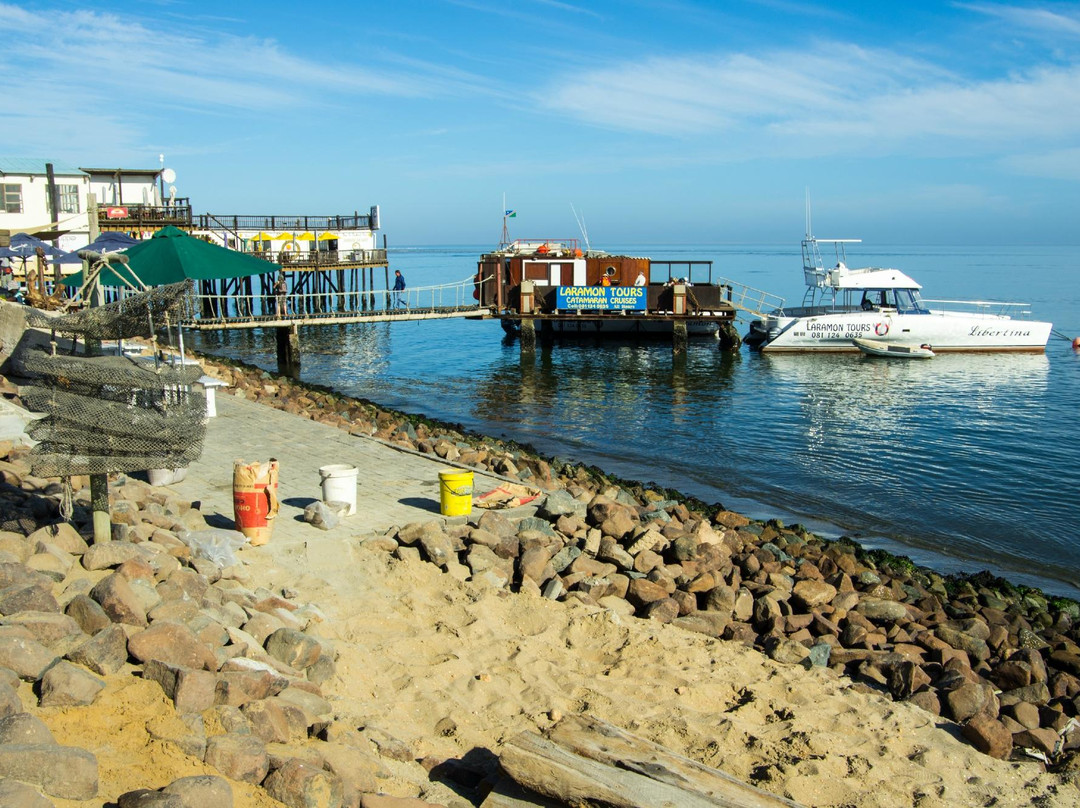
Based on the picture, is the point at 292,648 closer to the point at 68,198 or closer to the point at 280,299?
the point at 280,299

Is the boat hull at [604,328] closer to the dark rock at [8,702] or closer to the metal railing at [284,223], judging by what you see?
the metal railing at [284,223]

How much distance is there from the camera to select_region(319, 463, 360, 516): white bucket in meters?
9.42

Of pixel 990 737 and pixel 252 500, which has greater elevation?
pixel 252 500

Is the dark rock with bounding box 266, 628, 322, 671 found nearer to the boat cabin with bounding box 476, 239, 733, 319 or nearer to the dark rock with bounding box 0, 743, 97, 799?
the dark rock with bounding box 0, 743, 97, 799

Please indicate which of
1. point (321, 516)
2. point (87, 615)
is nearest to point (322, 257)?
point (321, 516)

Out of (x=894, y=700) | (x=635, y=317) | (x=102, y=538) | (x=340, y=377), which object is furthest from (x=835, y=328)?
(x=102, y=538)

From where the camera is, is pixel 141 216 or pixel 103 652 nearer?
pixel 103 652

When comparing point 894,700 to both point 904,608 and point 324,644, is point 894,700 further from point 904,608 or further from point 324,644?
point 324,644

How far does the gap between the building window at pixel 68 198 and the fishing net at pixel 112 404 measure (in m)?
37.2

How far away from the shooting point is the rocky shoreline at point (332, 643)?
452 cm

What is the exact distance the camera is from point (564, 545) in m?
9.35

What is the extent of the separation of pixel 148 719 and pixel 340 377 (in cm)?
2735

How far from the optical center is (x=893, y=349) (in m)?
35.8

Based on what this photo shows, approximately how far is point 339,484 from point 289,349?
76.5 ft
